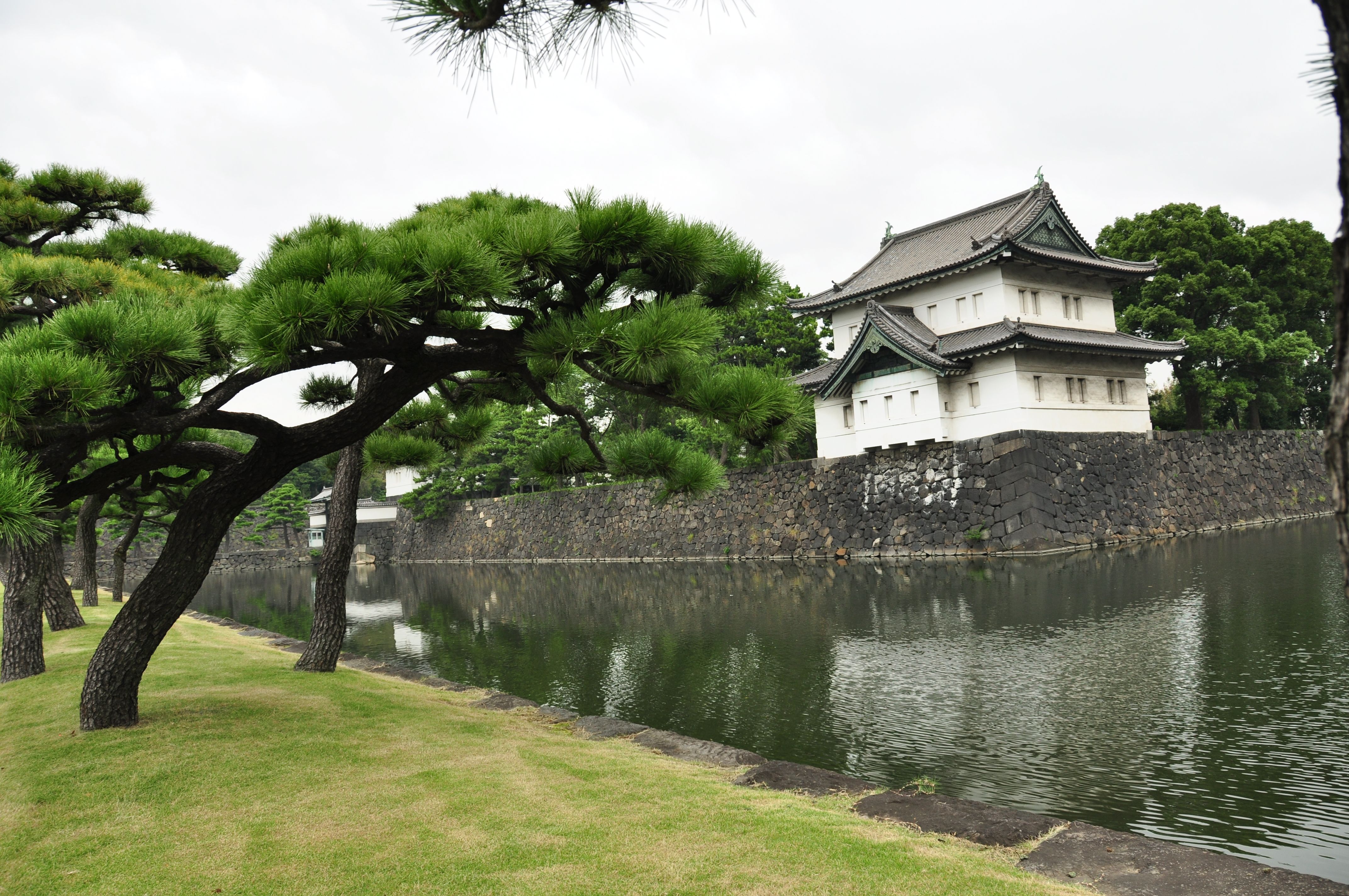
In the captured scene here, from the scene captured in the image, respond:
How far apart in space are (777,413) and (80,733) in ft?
14.0

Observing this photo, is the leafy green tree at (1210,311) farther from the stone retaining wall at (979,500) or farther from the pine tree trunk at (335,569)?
the pine tree trunk at (335,569)

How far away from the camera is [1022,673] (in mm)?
6848

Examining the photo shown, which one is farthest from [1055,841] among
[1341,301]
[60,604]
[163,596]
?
[60,604]

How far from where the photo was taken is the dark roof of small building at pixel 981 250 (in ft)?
59.1

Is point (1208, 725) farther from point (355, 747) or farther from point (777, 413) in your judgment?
point (355, 747)

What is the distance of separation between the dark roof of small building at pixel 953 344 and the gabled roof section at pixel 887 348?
0.02m

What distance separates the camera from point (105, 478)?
15.6ft

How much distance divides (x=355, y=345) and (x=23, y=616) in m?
5.48

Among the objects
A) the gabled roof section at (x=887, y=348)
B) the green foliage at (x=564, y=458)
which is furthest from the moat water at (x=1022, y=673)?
the gabled roof section at (x=887, y=348)

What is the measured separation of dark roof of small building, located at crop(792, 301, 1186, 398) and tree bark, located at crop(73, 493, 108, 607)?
1203 cm

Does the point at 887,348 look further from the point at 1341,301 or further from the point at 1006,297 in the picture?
the point at 1341,301

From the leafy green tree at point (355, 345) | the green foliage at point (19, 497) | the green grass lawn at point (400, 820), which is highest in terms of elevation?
the leafy green tree at point (355, 345)

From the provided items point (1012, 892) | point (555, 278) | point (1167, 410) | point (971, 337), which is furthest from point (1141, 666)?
point (1167, 410)

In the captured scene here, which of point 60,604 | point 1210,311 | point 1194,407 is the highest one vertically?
point 1210,311
